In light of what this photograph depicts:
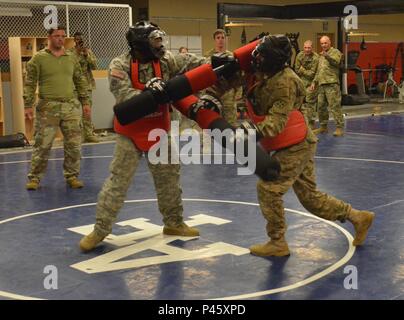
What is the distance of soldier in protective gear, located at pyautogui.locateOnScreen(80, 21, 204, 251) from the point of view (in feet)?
17.3

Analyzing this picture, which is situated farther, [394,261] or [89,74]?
[89,74]

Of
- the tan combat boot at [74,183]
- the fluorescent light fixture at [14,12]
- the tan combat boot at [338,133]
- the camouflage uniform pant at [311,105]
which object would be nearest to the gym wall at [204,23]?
the fluorescent light fixture at [14,12]

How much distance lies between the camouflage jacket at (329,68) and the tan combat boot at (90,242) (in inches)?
325

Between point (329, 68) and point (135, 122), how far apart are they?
26.6ft

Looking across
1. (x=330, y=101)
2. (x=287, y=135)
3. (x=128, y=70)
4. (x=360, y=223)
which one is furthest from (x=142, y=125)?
(x=330, y=101)

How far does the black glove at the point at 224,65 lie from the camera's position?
464 centimetres

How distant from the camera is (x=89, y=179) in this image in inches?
348

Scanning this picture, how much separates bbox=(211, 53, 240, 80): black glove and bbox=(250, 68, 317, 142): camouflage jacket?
13.7 inches

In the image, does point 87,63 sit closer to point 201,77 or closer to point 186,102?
point 186,102

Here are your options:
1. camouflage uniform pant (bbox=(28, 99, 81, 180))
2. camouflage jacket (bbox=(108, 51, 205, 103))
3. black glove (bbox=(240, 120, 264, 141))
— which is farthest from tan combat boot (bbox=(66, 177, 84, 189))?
black glove (bbox=(240, 120, 264, 141))

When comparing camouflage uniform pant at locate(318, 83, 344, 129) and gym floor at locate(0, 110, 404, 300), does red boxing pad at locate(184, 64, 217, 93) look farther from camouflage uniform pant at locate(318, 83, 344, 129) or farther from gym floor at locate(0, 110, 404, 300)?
camouflage uniform pant at locate(318, 83, 344, 129)
